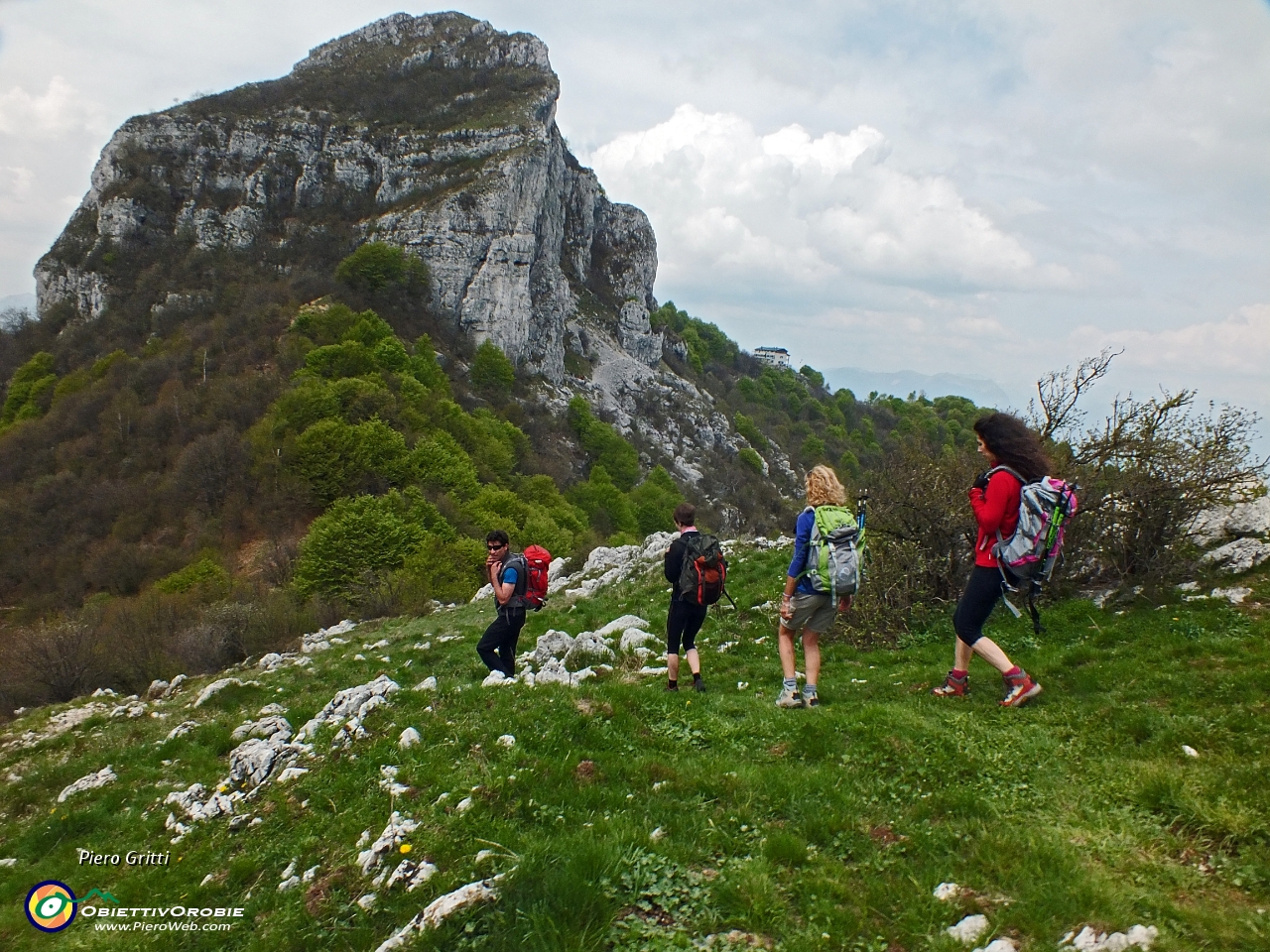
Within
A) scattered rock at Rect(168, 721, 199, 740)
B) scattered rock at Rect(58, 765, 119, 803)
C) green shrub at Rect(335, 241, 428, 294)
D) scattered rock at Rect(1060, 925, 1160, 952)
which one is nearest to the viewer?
scattered rock at Rect(1060, 925, 1160, 952)

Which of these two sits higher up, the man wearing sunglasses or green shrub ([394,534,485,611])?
the man wearing sunglasses

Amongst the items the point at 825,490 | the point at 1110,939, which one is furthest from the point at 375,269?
the point at 1110,939

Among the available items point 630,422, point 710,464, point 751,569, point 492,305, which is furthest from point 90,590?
point 710,464

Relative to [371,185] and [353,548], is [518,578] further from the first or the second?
[371,185]

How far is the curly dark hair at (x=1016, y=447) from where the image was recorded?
20.0 feet

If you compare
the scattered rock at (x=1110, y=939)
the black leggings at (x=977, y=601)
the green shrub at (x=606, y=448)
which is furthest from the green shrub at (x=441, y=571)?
the green shrub at (x=606, y=448)

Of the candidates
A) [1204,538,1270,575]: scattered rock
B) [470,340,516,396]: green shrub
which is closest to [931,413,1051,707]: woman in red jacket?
[1204,538,1270,575]: scattered rock

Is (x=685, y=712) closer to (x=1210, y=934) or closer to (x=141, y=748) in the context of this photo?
(x=1210, y=934)

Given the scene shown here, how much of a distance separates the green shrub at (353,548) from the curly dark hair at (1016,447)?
27996 mm

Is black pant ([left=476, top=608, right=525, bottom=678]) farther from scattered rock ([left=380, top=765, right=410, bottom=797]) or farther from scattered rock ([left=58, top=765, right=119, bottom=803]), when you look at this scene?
scattered rock ([left=58, top=765, right=119, bottom=803])

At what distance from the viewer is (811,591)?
6.79 m

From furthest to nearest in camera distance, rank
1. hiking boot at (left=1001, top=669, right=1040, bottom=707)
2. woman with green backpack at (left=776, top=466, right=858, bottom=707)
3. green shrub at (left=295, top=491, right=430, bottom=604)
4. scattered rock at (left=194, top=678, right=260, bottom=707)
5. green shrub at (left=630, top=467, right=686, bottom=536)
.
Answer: green shrub at (left=630, top=467, right=686, bottom=536), green shrub at (left=295, top=491, right=430, bottom=604), scattered rock at (left=194, top=678, right=260, bottom=707), woman with green backpack at (left=776, top=466, right=858, bottom=707), hiking boot at (left=1001, top=669, right=1040, bottom=707)

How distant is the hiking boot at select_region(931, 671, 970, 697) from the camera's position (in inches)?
262

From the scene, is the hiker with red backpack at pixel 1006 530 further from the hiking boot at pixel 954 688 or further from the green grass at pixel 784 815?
the green grass at pixel 784 815
